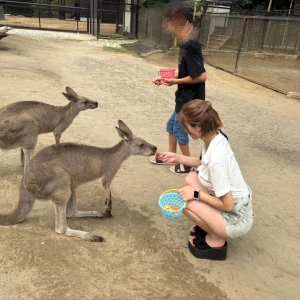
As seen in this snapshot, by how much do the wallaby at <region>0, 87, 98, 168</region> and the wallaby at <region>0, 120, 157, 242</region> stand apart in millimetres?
753

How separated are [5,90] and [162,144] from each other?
3.07 m

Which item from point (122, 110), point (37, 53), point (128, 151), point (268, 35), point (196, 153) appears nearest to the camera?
point (128, 151)

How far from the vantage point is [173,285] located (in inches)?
84.5

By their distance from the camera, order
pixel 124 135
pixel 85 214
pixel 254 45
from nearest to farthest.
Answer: pixel 85 214, pixel 124 135, pixel 254 45

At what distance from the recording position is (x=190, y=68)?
3152mm

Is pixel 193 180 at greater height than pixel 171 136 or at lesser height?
greater

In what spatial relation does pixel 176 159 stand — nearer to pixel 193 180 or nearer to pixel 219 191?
pixel 193 180

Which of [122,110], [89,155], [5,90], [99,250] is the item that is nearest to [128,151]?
[89,155]

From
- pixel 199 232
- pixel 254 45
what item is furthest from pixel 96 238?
pixel 254 45

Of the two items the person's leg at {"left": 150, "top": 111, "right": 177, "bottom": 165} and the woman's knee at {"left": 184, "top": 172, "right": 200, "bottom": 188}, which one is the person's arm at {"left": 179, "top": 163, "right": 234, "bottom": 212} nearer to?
the woman's knee at {"left": 184, "top": 172, "right": 200, "bottom": 188}

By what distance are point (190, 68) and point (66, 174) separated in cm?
153

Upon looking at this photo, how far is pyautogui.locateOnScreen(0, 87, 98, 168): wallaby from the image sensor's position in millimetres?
3111

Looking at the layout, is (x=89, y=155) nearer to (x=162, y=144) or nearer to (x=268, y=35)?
(x=162, y=144)

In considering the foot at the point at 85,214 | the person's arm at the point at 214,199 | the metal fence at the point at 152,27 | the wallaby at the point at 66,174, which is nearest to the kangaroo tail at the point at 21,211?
the wallaby at the point at 66,174
